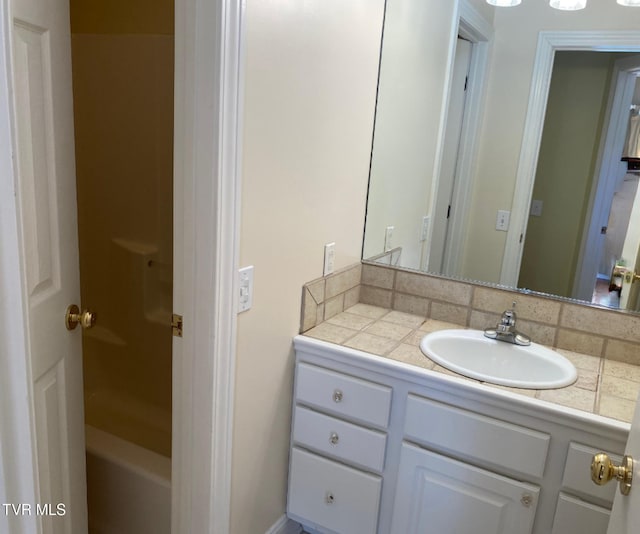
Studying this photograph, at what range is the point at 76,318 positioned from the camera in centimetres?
133

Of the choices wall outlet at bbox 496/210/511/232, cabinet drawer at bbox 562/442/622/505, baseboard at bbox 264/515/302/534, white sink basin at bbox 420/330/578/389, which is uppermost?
wall outlet at bbox 496/210/511/232

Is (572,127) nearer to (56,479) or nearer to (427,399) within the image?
(427,399)

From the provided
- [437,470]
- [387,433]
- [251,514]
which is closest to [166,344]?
[251,514]

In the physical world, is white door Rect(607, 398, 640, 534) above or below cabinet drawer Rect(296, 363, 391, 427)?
above

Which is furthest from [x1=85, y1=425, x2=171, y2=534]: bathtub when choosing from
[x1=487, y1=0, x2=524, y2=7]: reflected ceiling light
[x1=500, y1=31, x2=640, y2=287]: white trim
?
[x1=487, y1=0, x2=524, y2=7]: reflected ceiling light

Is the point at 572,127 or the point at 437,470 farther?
the point at 572,127

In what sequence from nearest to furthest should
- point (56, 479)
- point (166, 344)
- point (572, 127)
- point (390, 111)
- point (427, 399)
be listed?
1. point (56, 479)
2. point (427, 399)
3. point (572, 127)
4. point (390, 111)
5. point (166, 344)

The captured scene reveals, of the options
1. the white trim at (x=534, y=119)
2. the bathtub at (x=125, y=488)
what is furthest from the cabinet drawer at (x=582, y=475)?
the bathtub at (x=125, y=488)

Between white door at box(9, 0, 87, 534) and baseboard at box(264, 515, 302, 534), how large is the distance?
2.15ft

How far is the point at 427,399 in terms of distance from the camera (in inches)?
61.3

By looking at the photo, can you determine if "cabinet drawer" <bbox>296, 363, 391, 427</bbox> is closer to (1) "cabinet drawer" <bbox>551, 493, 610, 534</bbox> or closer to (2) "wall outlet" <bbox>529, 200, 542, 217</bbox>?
(1) "cabinet drawer" <bbox>551, 493, 610, 534</bbox>

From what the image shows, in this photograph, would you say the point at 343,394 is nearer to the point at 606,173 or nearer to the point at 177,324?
the point at 177,324

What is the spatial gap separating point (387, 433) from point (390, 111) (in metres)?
1.19

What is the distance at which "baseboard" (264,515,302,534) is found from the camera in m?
1.81
